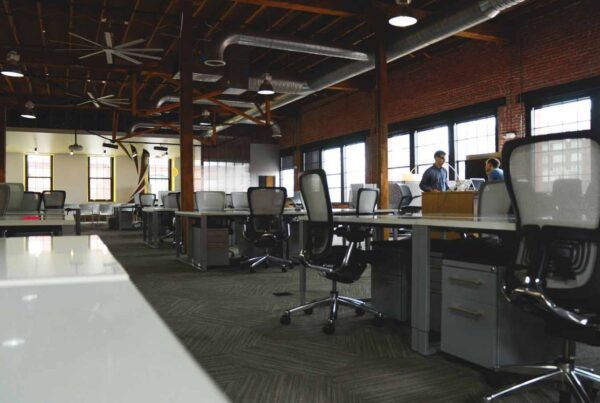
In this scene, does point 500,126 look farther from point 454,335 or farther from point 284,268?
point 454,335

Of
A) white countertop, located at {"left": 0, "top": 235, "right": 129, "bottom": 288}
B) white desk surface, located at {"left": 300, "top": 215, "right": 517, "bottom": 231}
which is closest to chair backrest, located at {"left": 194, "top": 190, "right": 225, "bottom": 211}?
white desk surface, located at {"left": 300, "top": 215, "right": 517, "bottom": 231}

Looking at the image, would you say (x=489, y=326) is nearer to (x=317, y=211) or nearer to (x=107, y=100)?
(x=317, y=211)

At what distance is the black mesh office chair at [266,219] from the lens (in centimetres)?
616

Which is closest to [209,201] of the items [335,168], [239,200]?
[239,200]

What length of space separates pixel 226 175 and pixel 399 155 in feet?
28.3

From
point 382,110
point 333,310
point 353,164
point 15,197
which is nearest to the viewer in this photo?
point 333,310

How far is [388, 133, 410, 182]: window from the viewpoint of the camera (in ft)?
37.9

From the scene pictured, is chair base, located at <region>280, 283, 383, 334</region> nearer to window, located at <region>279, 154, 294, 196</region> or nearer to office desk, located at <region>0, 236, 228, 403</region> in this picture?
office desk, located at <region>0, 236, 228, 403</region>

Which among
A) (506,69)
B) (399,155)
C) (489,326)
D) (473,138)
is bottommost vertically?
(489,326)

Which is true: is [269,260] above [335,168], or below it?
below

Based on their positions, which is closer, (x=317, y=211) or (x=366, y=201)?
(x=317, y=211)

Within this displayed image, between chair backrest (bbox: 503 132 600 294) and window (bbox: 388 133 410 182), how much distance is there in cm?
945

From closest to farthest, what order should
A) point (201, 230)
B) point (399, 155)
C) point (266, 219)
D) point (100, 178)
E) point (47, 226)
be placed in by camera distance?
point (47, 226) → point (266, 219) → point (201, 230) → point (399, 155) → point (100, 178)

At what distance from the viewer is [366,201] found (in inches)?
252
